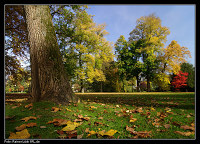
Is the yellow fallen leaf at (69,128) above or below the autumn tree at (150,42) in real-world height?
below

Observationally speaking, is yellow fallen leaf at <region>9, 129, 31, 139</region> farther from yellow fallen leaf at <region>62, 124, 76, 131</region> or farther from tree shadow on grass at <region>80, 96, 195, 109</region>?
tree shadow on grass at <region>80, 96, 195, 109</region>

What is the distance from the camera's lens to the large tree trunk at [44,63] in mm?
3092

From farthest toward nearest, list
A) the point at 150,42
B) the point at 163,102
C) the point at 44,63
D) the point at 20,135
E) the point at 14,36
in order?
the point at 150,42
the point at 14,36
the point at 163,102
the point at 44,63
the point at 20,135

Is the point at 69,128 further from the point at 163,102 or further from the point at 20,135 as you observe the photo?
the point at 163,102

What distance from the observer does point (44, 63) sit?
3.18 meters

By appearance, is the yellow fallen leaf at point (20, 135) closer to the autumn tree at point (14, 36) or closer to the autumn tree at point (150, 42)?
the autumn tree at point (14, 36)

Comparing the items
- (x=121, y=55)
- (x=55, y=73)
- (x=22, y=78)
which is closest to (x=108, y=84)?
(x=121, y=55)

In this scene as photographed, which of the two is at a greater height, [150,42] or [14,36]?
[150,42]

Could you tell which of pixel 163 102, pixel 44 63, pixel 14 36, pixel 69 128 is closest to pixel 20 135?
pixel 69 128

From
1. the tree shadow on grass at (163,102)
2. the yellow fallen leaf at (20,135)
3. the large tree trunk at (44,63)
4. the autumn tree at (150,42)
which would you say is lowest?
the tree shadow on grass at (163,102)

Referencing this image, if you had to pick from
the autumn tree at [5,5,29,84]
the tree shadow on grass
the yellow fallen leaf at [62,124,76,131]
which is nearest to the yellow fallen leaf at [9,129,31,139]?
the yellow fallen leaf at [62,124,76,131]

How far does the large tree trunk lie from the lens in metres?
3.09

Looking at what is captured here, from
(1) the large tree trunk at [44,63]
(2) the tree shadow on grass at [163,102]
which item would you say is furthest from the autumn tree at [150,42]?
(1) the large tree trunk at [44,63]

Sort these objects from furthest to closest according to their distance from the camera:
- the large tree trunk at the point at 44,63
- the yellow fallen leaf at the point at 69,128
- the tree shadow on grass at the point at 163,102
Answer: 1. the tree shadow on grass at the point at 163,102
2. the large tree trunk at the point at 44,63
3. the yellow fallen leaf at the point at 69,128
